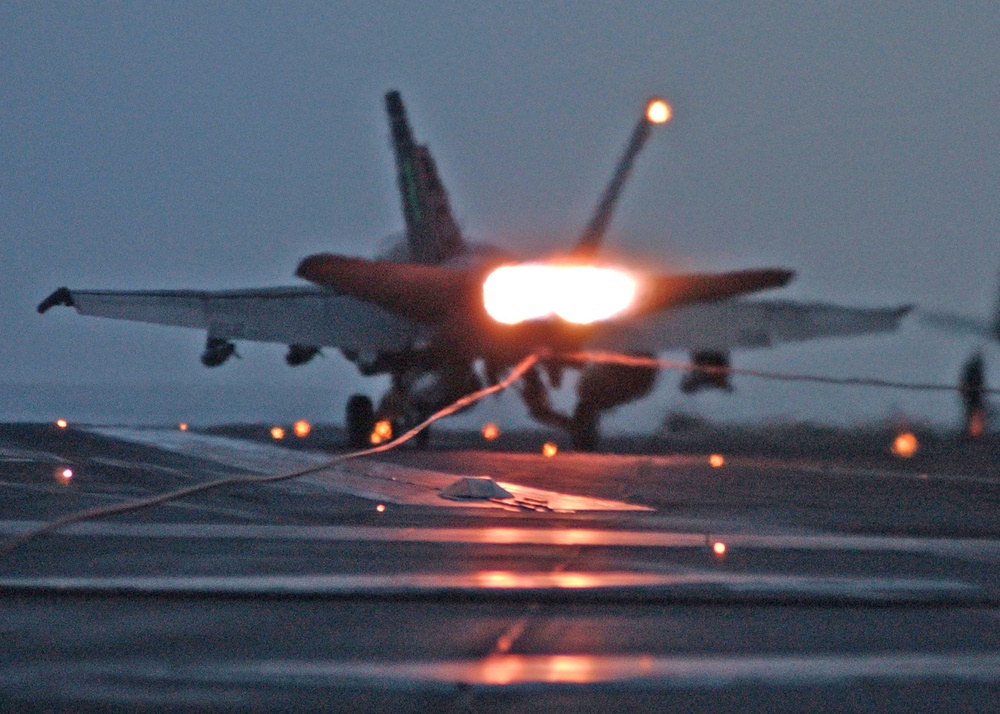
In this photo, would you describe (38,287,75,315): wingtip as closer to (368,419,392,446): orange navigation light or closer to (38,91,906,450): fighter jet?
(38,91,906,450): fighter jet

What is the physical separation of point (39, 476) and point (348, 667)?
8995 millimetres

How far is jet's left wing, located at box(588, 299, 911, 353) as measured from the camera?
20500 mm

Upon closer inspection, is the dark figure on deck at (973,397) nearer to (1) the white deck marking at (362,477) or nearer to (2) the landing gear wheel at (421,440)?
(2) the landing gear wheel at (421,440)

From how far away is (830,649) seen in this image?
5.48 meters

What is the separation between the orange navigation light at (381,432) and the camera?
68.1 ft

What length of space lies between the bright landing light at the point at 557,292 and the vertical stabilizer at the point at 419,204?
8.53 feet

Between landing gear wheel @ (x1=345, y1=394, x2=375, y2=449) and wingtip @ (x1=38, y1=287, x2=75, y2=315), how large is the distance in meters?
4.57

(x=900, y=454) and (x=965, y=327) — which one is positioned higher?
(x=965, y=327)

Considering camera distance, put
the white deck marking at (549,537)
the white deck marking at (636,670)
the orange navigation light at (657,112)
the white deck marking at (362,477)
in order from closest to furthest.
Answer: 1. the white deck marking at (636,670)
2. the white deck marking at (549,537)
3. the white deck marking at (362,477)
4. the orange navigation light at (657,112)

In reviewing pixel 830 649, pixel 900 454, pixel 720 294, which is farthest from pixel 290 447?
pixel 830 649

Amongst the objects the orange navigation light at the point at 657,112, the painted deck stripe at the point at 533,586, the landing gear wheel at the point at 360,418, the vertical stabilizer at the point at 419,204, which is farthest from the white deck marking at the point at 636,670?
the vertical stabilizer at the point at 419,204

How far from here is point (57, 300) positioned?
69.3 ft

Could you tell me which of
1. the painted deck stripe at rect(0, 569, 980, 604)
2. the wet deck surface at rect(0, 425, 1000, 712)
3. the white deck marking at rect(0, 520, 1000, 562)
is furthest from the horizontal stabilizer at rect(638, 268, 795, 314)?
the painted deck stripe at rect(0, 569, 980, 604)

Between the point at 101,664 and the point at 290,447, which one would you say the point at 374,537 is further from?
the point at 290,447
